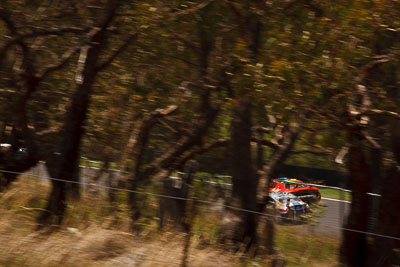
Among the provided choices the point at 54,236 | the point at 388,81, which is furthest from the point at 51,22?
the point at 388,81

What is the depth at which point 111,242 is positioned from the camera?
24.4 ft

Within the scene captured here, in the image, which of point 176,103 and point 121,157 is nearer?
point 176,103

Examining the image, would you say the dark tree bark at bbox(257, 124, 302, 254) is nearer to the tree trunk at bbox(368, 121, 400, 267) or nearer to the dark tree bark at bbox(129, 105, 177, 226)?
the tree trunk at bbox(368, 121, 400, 267)

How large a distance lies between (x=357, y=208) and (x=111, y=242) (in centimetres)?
363

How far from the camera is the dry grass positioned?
7059 mm

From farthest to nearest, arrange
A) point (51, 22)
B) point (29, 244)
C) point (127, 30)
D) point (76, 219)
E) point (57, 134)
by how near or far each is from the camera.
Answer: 1. point (57, 134)
2. point (51, 22)
3. point (127, 30)
4. point (76, 219)
5. point (29, 244)

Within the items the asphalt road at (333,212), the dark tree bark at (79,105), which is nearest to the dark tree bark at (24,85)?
the dark tree bark at (79,105)

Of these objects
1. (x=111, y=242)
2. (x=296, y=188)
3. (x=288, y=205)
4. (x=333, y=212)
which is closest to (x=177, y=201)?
(x=111, y=242)

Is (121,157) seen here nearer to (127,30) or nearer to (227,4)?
(127,30)

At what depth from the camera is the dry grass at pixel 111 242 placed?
23.2 feet

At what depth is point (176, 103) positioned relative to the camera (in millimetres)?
11297

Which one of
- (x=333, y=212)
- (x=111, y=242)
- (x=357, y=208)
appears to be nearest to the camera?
(x=111, y=242)

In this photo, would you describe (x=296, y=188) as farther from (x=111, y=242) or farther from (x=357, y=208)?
(x=111, y=242)

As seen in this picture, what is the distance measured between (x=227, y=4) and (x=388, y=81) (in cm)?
251
